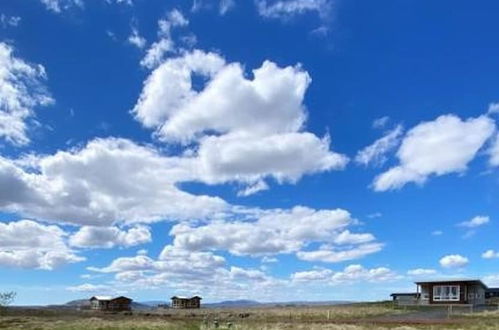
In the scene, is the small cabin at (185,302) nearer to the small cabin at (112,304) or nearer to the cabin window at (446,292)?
the small cabin at (112,304)

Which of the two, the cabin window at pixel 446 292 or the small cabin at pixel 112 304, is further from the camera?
the small cabin at pixel 112 304

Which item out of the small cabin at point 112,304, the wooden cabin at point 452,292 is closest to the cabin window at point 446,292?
the wooden cabin at point 452,292

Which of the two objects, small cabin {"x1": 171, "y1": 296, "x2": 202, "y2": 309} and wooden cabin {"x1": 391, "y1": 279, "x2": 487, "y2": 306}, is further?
small cabin {"x1": 171, "y1": 296, "x2": 202, "y2": 309}

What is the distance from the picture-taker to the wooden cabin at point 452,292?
278 ft

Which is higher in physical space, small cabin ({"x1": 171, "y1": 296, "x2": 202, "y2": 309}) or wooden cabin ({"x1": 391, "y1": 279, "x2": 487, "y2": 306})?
wooden cabin ({"x1": 391, "y1": 279, "x2": 487, "y2": 306})

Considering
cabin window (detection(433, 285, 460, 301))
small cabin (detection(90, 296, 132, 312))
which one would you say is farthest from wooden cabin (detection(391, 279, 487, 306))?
small cabin (detection(90, 296, 132, 312))

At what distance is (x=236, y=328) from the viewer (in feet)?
151

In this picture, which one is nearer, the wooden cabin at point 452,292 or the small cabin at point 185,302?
the wooden cabin at point 452,292

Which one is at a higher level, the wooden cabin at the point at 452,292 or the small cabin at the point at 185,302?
the wooden cabin at the point at 452,292

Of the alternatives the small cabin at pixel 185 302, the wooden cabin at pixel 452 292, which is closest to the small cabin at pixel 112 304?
the small cabin at pixel 185 302

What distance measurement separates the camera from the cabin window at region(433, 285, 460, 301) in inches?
3364

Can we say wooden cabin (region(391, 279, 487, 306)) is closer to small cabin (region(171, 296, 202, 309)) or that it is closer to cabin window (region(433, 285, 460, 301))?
cabin window (region(433, 285, 460, 301))

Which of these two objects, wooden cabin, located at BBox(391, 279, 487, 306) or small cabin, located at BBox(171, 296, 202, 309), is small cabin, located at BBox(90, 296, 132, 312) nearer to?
small cabin, located at BBox(171, 296, 202, 309)

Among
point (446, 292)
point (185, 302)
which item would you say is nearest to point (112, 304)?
point (185, 302)
